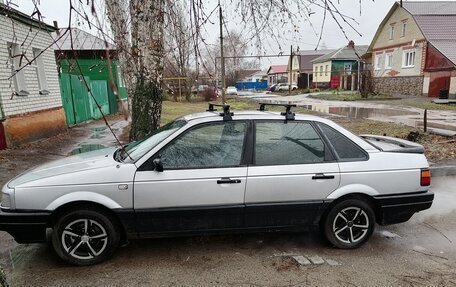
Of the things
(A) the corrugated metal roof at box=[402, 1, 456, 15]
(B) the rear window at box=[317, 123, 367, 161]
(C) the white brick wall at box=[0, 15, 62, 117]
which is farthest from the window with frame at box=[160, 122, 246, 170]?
(A) the corrugated metal roof at box=[402, 1, 456, 15]

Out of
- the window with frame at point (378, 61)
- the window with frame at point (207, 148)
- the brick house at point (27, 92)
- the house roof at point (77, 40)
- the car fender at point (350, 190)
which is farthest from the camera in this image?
the window with frame at point (378, 61)

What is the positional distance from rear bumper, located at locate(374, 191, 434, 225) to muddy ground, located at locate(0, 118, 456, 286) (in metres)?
0.33

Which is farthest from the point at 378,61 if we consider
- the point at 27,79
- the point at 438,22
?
the point at 27,79

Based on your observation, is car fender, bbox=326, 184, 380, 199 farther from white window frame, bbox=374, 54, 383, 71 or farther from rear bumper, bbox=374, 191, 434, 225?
white window frame, bbox=374, 54, 383, 71

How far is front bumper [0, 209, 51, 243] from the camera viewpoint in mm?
3146

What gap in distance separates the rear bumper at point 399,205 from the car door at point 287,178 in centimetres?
60

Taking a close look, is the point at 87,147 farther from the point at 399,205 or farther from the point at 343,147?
the point at 399,205

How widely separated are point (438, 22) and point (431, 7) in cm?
301

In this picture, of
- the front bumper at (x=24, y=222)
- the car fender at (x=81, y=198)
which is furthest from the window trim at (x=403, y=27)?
the front bumper at (x=24, y=222)

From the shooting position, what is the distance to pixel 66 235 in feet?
10.7

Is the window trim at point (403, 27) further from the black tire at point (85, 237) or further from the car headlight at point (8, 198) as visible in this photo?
the car headlight at point (8, 198)

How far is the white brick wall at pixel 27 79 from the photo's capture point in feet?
28.8

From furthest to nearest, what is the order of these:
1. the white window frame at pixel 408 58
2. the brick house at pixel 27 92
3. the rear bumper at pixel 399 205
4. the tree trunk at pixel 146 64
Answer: the white window frame at pixel 408 58
the brick house at pixel 27 92
the tree trunk at pixel 146 64
the rear bumper at pixel 399 205

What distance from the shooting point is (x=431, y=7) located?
29891 millimetres
